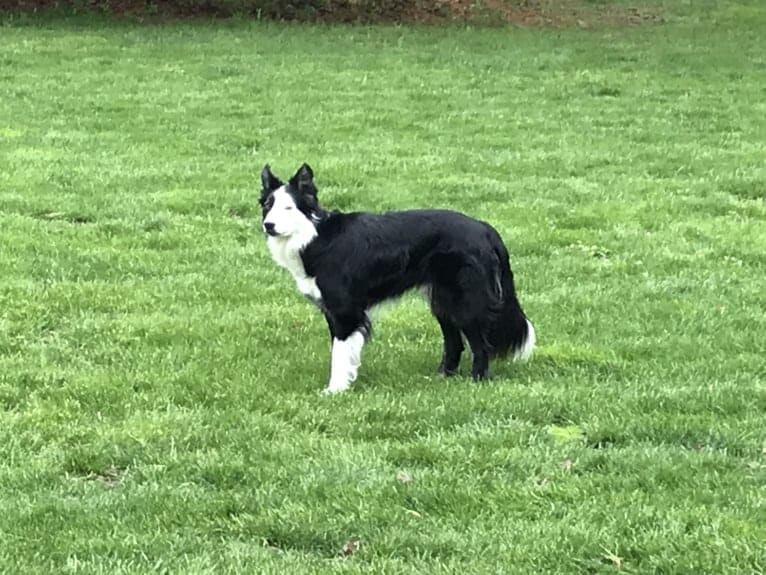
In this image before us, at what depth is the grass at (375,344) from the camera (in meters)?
5.33

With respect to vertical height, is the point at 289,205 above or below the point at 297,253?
above

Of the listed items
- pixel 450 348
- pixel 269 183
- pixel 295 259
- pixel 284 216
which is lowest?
pixel 450 348

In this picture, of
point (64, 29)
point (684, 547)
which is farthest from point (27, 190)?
point (64, 29)

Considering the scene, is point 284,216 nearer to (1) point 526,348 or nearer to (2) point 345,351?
(2) point 345,351

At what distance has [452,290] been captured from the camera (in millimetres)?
7617

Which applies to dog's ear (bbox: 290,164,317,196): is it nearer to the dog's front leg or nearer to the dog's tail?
the dog's front leg

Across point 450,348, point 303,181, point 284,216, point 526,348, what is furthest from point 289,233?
point 526,348

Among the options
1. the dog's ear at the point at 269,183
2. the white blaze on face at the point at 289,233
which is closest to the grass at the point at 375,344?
the white blaze on face at the point at 289,233

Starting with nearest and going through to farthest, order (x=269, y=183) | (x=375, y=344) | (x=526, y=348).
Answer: (x=269, y=183), (x=526, y=348), (x=375, y=344)

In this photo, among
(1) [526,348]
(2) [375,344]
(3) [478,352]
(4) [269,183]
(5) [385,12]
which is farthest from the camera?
(5) [385,12]

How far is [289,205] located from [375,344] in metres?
1.53

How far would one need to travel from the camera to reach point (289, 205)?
7434 mm

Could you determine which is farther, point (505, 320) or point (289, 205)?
point (505, 320)

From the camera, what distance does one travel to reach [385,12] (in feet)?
89.4
